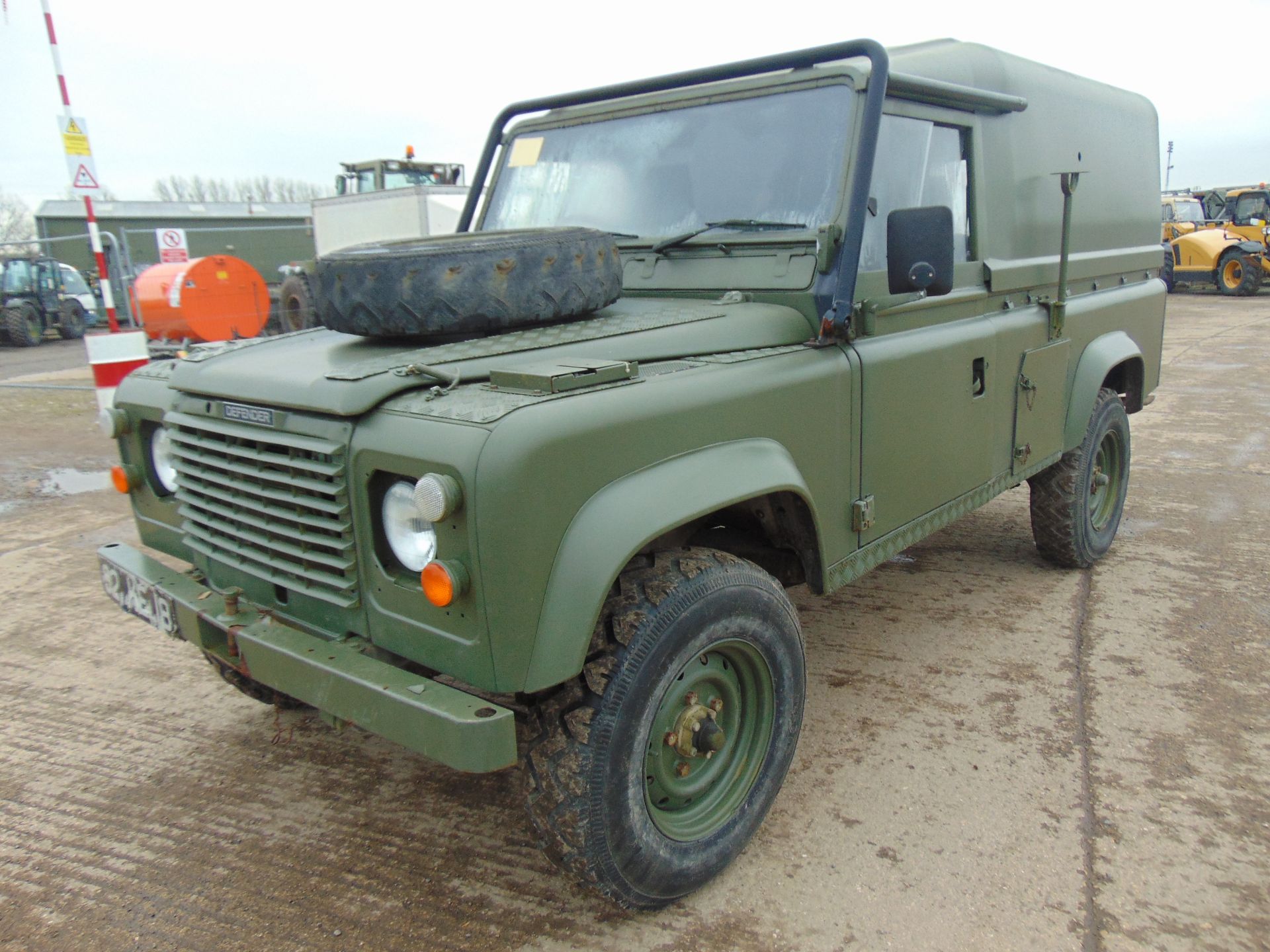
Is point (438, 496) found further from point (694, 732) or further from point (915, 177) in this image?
point (915, 177)

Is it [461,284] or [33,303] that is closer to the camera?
[461,284]

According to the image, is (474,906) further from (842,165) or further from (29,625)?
(29,625)

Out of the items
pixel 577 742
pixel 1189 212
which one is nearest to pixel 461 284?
pixel 577 742

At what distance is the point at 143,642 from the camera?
4.26 meters

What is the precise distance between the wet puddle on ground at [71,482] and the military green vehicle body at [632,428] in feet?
14.3

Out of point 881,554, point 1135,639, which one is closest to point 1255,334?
point 1135,639

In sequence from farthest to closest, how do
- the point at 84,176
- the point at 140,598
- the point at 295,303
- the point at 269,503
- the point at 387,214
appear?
the point at 387,214, the point at 295,303, the point at 84,176, the point at 140,598, the point at 269,503

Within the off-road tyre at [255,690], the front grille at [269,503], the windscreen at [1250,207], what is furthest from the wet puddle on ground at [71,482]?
the windscreen at [1250,207]

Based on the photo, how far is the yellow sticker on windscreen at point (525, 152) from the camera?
12.8 ft

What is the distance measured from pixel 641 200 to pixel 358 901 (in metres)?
2.46

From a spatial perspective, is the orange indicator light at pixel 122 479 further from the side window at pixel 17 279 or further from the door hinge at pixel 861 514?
the side window at pixel 17 279

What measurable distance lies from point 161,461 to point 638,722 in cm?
189

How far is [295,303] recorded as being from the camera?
14.2 m

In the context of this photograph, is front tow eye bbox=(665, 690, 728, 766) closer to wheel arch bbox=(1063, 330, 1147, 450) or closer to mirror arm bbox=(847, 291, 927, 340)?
mirror arm bbox=(847, 291, 927, 340)
